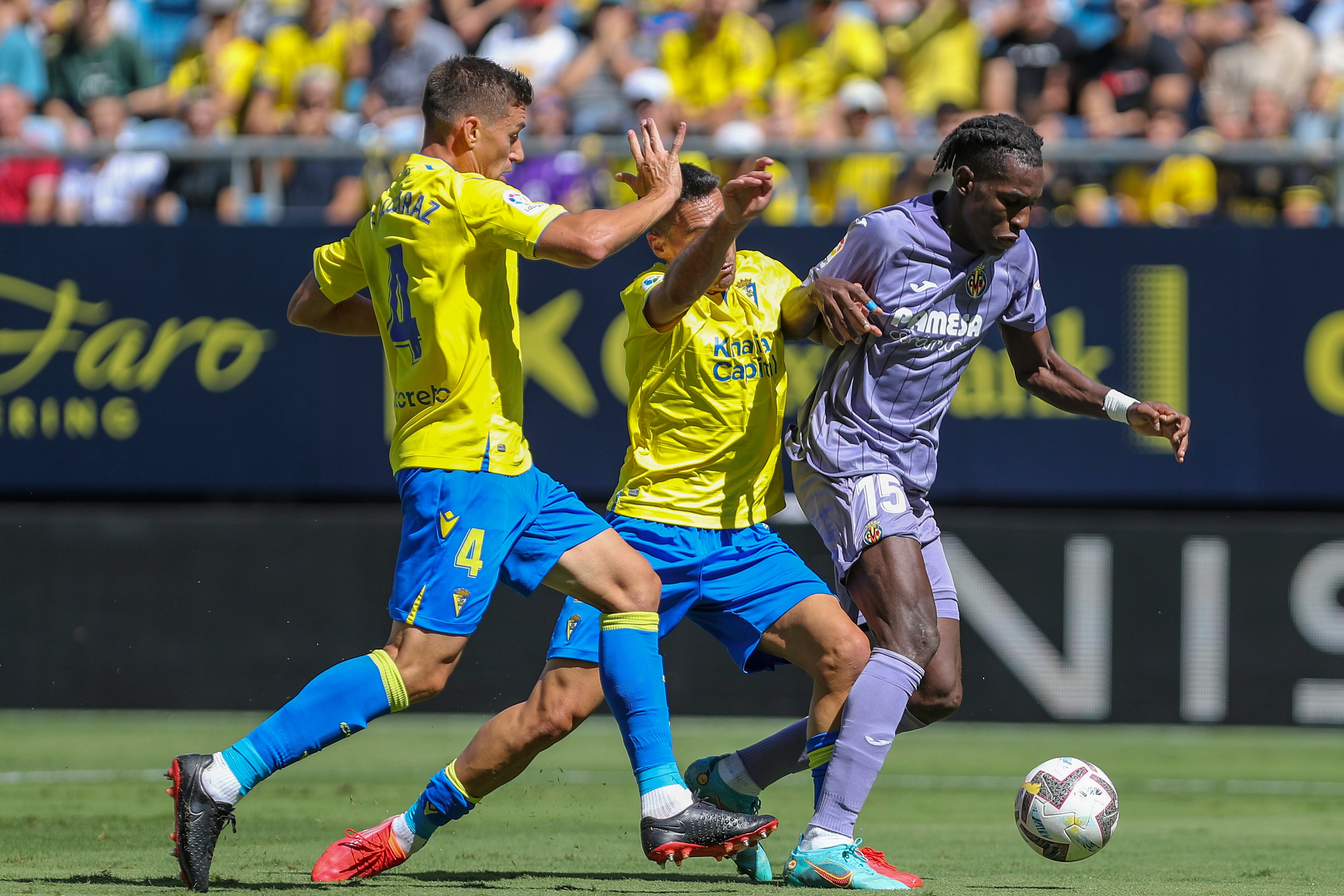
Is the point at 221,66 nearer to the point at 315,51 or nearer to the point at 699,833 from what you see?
the point at 315,51

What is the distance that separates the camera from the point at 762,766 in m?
6.00

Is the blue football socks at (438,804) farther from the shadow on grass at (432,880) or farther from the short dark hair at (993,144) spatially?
the short dark hair at (993,144)

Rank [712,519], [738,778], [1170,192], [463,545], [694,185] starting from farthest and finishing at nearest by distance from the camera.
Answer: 1. [1170,192]
2. [694,185]
3. [738,778]
4. [712,519]
5. [463,545]

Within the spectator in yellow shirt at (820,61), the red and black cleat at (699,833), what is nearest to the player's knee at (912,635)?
the red and black cleat at (699,833)

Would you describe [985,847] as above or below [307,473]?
below

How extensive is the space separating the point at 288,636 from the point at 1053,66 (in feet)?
21.3

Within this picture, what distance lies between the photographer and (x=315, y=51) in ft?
42.4

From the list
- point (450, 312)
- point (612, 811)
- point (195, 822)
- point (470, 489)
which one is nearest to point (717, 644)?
point (612, 811)

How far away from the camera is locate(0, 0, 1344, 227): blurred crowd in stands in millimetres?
10891

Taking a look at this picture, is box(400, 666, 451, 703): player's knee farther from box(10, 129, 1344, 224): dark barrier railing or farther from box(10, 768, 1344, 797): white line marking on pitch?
box(10, 129, 1344, 224): dark barrier railing

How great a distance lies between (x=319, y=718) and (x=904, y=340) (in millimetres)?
2280

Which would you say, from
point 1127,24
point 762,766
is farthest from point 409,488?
point 1127,24

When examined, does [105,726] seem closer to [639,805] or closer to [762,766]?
[639,805]

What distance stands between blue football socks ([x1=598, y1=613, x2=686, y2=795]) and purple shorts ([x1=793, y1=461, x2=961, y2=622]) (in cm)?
72
